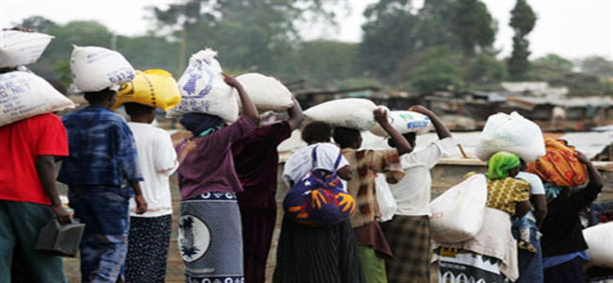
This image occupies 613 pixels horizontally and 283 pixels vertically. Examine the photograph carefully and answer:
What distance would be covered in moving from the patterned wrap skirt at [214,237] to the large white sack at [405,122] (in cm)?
121

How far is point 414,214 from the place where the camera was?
5.44 meters

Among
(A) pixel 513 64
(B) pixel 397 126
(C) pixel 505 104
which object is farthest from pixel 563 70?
(B) pixel 397 126

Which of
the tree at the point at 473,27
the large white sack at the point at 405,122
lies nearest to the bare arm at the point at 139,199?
the large white sack at the point at 405,122

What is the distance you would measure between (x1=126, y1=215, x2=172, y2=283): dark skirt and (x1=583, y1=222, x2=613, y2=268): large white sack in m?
3.22

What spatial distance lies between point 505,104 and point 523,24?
36603 mm

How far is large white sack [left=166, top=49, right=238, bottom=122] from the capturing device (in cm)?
457

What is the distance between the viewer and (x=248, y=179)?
16.6ft

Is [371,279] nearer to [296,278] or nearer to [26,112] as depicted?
[296,278]

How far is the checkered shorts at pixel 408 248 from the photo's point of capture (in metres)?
5.43

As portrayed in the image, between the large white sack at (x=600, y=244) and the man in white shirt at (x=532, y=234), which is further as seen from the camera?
the large white sack at (x=600, y=244)

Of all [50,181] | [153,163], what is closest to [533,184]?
[153,163]

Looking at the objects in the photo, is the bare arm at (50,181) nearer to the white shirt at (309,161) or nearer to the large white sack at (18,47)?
Answer: the large white sack at (18,47)

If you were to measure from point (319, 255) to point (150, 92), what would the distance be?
1381mm

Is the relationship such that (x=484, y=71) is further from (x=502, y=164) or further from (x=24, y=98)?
(x=24, y=98)
